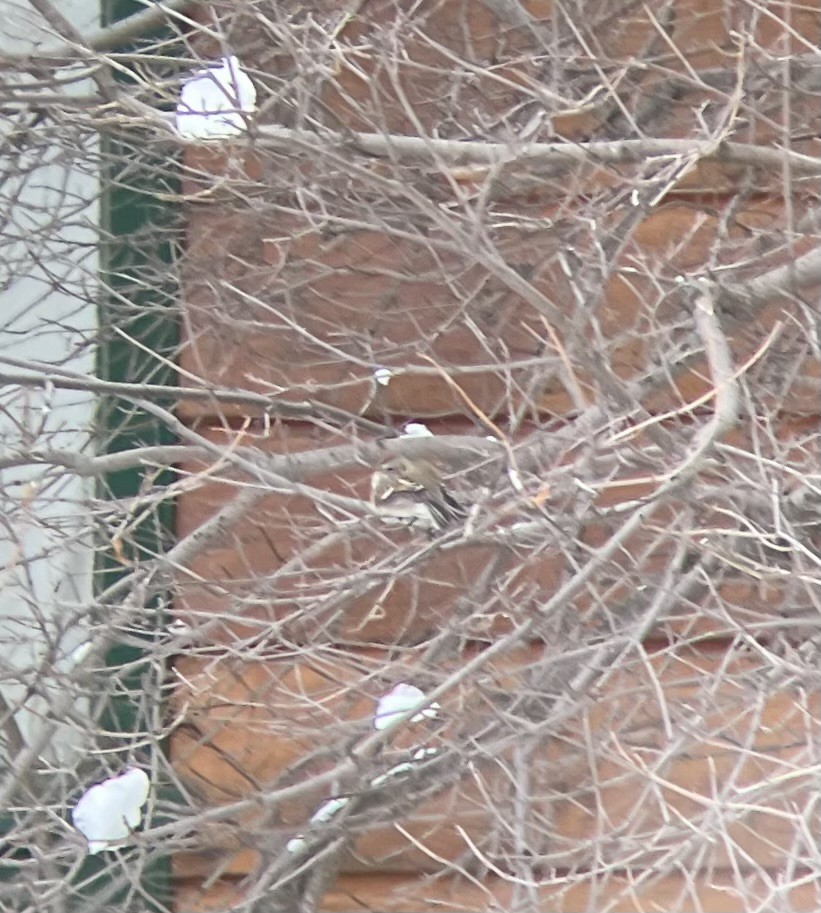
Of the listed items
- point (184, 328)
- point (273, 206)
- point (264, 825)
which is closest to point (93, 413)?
point (184, 328)

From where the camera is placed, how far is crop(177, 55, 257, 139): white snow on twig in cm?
120

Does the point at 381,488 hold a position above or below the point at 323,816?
above

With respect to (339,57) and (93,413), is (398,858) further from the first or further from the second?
(339,57)

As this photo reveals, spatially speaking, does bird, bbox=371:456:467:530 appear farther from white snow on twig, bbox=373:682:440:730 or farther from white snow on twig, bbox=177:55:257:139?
white snow on twig, bbox=177:55:257:139

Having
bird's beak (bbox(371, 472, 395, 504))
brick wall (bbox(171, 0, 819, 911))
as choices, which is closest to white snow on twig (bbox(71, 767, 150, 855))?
brick wall (bbox(171, 0, 819, 911))

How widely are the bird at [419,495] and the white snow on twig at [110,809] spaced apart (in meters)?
0.47

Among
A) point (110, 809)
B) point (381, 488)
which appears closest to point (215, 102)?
point (381, 488)

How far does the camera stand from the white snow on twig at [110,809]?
131 cm

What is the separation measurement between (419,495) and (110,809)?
0.54 meters

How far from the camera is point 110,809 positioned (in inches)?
51.8

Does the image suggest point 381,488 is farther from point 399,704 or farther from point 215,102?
point 215,102

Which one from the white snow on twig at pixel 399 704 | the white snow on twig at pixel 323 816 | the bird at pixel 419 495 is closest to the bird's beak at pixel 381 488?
the bird at pixel 419 495

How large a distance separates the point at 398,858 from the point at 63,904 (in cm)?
59

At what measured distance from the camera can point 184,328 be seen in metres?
1.90
